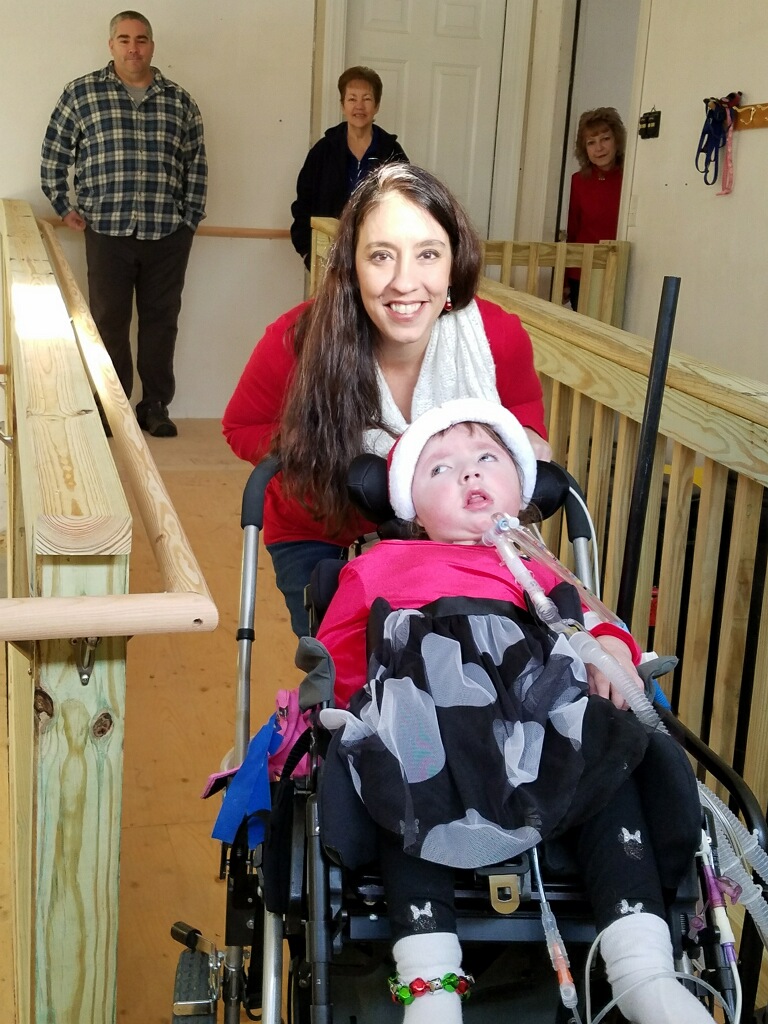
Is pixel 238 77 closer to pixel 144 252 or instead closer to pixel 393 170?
pixel 144 252

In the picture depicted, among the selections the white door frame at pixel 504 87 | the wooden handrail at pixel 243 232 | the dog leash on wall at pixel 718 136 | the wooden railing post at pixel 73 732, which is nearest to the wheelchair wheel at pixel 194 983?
the wooden railing post at pixel 73 732

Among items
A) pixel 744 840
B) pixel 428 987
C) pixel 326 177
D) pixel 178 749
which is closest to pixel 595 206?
pixel 326 177

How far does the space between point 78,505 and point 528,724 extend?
1.83 ft

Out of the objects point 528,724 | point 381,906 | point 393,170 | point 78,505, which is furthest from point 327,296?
point 381,906

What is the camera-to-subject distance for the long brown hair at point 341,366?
1871 millimetres

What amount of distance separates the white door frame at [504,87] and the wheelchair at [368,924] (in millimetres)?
5002

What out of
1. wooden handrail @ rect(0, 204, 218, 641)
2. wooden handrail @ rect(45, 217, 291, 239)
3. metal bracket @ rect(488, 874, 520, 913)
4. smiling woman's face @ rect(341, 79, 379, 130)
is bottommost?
metal bracket @ rect(488, 874, 520, 913)

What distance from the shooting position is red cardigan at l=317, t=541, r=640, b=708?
1.50 m

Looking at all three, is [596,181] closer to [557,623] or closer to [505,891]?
[557,623]

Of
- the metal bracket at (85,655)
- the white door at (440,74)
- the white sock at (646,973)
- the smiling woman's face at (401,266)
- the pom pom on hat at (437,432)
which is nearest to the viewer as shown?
the white sock at (646,973)

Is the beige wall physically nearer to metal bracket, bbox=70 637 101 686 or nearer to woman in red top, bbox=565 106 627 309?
woman in red top, bbox=565 106 627 309

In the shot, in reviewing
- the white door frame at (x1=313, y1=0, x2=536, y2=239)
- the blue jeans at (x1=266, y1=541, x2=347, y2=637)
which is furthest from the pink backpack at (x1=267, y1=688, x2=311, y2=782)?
the white door frame at (x1=313, y1=0, x2=536, y2=239)

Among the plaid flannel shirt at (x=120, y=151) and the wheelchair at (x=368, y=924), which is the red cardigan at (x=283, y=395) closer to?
the wheelchair at (x=368, y=924)

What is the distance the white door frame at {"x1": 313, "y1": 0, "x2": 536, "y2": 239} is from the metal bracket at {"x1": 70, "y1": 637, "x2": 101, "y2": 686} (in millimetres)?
5291
